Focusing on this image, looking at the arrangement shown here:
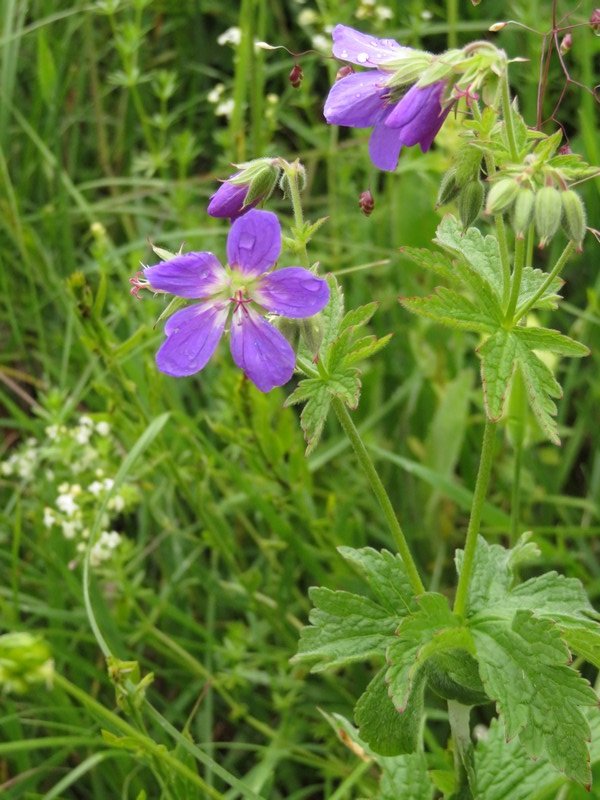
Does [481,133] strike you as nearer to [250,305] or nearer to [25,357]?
[250,305]

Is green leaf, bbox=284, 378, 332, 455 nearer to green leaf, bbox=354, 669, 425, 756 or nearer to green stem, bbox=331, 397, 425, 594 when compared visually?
green stem, bbox=331, 397, 425, 594

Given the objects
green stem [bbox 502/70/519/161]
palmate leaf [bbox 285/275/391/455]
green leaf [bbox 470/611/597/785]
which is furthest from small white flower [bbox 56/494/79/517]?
green stem [bbox 502/70/519/161]

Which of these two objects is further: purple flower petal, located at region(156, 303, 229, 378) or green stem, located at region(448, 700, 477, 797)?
green stem, located at region(448, 700, 477, 797)

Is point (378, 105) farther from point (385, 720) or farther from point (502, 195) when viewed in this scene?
point (385, 720)

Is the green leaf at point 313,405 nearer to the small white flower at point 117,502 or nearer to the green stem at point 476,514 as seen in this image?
the green stem at point 476,514

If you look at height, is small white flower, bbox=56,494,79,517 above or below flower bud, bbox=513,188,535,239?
below

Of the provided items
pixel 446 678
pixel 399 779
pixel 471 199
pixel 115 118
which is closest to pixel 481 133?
pixel 471 199
